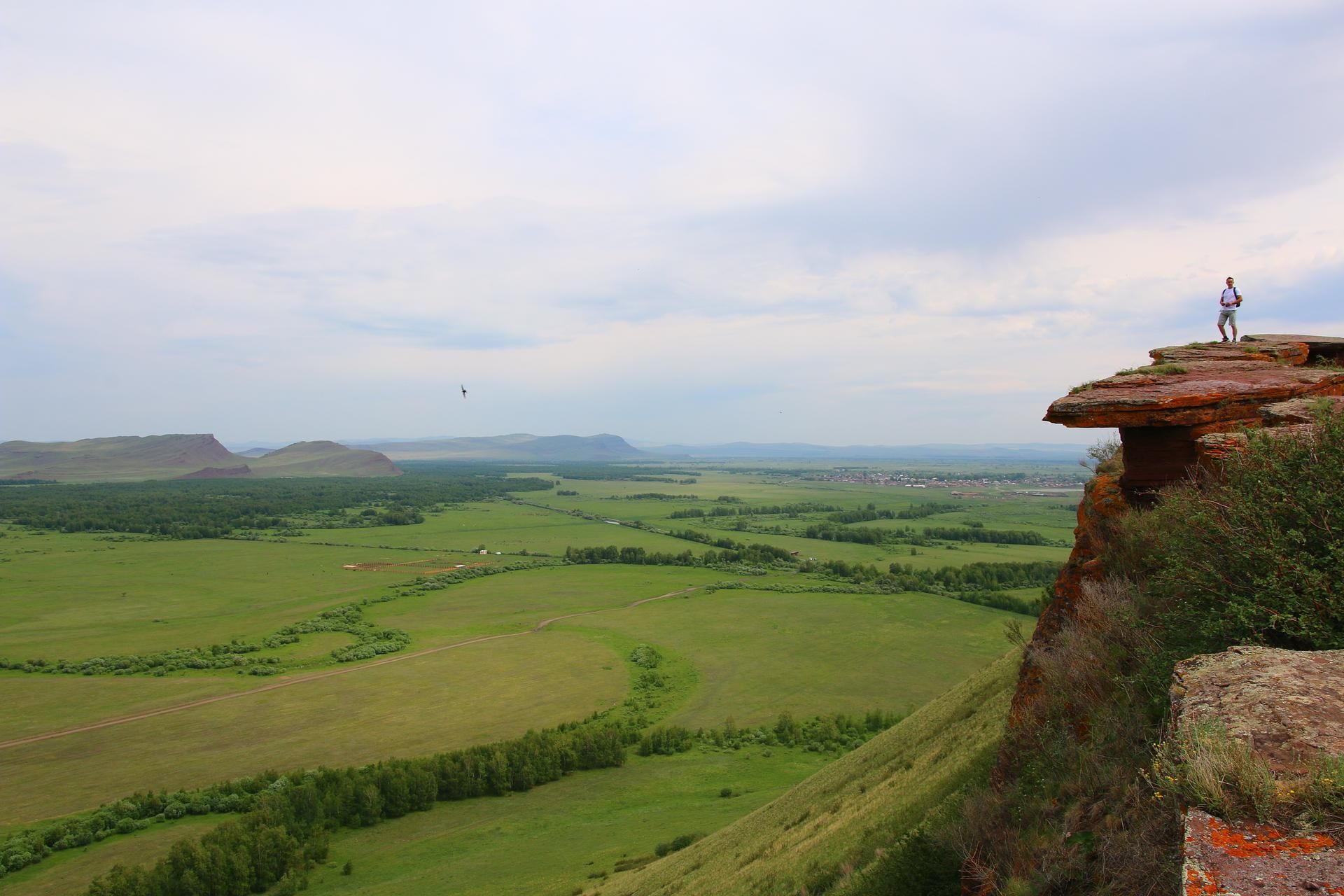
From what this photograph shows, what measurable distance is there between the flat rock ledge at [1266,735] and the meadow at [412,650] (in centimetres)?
2596

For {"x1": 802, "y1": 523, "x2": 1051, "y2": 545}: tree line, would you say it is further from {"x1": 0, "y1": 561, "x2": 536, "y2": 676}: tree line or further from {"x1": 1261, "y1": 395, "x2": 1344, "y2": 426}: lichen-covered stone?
{"x1": 1261, "y1": 395, "x2": 1344, "y2": 426}: lichen-covered stone

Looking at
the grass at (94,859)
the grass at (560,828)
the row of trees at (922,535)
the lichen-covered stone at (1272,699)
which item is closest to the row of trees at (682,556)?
the row of trees at (922,535)

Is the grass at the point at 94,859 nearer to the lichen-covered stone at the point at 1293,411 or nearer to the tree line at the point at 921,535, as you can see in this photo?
the lichen-covered stone at the point at 1293,411

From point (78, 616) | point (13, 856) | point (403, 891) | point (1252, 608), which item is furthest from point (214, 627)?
point (1252, 608)

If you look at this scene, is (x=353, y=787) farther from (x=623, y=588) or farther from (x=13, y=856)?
(x=623, y=588)

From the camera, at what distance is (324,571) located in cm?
8838

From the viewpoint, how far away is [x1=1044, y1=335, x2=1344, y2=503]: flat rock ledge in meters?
11.8

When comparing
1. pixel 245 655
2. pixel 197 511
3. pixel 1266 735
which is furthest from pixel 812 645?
pixel 197 511

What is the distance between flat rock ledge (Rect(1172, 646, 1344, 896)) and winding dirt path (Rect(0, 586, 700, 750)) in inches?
2096

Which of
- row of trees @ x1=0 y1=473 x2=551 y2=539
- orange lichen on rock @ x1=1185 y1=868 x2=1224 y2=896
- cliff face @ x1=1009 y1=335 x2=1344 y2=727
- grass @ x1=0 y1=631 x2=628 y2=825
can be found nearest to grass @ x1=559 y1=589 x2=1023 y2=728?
A: grass @ x1=0 y1=631 x2=628 y2=825

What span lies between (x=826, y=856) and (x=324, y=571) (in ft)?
296

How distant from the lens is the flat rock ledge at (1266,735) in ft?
13.3

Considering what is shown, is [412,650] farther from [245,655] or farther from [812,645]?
[812,645]

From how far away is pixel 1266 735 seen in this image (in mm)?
5098
